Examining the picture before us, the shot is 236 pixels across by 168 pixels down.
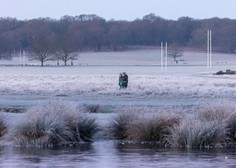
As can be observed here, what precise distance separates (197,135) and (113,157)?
3.04 m

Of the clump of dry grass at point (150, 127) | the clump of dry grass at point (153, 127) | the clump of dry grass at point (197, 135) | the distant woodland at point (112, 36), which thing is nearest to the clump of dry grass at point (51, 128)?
the clump of dry grass at point (150, 127)

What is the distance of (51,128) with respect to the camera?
22.7 metres

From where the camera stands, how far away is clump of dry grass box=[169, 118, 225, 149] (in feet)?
72.5

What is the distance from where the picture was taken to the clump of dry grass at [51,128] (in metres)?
22.8

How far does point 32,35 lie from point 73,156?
167843mm

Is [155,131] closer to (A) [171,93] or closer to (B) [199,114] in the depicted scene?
(B) [199,114]

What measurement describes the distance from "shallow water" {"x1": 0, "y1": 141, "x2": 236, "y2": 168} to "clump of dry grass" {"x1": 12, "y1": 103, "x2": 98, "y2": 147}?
2.37 feet

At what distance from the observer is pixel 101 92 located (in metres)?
44.3

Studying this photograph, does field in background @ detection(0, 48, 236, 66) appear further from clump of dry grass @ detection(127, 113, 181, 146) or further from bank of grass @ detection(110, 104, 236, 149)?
clump of dry grass @ detection(127, 113, 181, 146)

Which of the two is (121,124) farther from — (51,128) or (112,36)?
(112,36)

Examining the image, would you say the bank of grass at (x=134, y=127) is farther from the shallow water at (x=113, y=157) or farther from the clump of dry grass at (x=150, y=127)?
the shallow water at (x=113, y=157)

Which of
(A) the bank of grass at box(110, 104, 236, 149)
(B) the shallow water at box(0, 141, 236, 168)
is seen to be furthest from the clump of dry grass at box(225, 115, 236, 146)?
(B) the shallow water at box(0, 141, 236, 168)

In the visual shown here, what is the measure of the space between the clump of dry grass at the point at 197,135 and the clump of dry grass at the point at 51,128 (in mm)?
2971

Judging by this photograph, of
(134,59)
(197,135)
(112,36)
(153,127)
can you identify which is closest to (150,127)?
(153,127)
